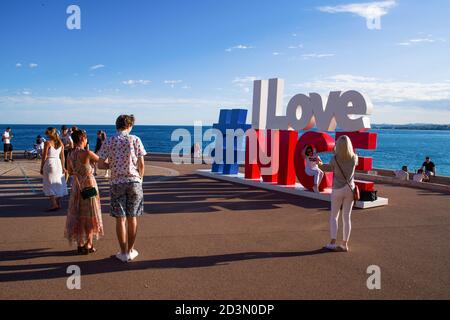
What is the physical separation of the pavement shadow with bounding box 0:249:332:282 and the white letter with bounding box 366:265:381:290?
3.10 ft

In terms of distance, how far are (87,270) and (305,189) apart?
776 centimetres

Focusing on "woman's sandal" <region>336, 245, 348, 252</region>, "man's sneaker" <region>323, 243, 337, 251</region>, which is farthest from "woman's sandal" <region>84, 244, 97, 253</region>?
"woman's sandal" <region>336, 245, 348, 252</region>

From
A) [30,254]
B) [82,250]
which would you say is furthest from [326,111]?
[30,254]

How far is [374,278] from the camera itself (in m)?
5.09

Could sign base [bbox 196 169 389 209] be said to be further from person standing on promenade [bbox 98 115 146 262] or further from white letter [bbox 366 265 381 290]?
person standing on promenade [bbox 98 115 146 262]

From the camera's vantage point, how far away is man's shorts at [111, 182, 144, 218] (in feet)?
17.7

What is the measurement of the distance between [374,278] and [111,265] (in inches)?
141

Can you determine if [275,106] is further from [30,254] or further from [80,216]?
[30,254]

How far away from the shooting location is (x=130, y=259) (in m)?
5.66

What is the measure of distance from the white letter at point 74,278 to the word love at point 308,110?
25.8 ft

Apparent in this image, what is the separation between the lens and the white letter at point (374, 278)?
16.0 ft

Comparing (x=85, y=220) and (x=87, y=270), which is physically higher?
(x=85, y=220)

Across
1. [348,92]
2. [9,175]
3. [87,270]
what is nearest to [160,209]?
[87,270]

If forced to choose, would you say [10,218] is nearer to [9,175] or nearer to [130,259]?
[130,259]
